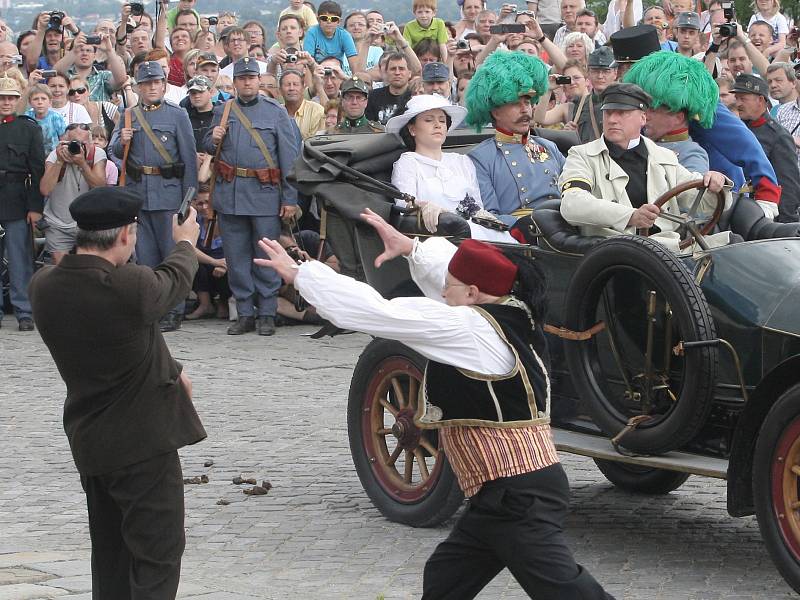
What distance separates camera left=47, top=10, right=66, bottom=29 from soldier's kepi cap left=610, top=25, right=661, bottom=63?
8656 millimetres

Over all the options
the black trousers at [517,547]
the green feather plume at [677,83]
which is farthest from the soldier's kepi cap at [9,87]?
the black trousers at [517,547]

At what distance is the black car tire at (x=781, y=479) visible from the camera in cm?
564

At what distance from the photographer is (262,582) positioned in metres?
6.07

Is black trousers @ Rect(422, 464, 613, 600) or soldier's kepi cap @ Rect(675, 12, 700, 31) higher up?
soldier's kepi cap @ Rect(675, 12, 700, 31)

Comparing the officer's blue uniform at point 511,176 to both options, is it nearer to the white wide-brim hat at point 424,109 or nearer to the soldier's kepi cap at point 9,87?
the white wide-brim hat at point 424,109

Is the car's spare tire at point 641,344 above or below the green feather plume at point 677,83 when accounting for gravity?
below

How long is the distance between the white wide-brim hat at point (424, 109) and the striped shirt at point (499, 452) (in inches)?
148

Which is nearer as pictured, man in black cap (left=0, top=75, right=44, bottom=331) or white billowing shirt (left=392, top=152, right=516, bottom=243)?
white billowing shirt (left=392, top=152, right=516, bottom=243)

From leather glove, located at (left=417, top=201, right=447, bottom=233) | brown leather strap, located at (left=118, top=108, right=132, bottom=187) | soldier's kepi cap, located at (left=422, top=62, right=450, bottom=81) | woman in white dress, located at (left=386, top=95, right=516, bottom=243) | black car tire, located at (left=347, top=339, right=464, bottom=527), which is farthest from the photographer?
brown leather strap, located at (left=118, top=108, right=132, bottom=187)

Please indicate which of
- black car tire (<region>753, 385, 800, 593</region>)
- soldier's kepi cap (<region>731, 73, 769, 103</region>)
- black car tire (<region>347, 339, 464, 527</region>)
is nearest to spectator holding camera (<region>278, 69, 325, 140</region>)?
soldier's kepi cap (<region>731, 73, 769, 103</region>)

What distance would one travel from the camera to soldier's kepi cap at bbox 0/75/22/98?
43.7ft

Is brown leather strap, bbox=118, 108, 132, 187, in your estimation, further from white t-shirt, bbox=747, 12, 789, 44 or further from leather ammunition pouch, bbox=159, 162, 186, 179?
white t-shirt, bbox=747, 12, 789, 44

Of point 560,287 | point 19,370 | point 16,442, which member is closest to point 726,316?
point 560,287

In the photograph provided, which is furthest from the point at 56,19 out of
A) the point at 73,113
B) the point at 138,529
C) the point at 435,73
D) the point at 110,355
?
the point at 138,529
